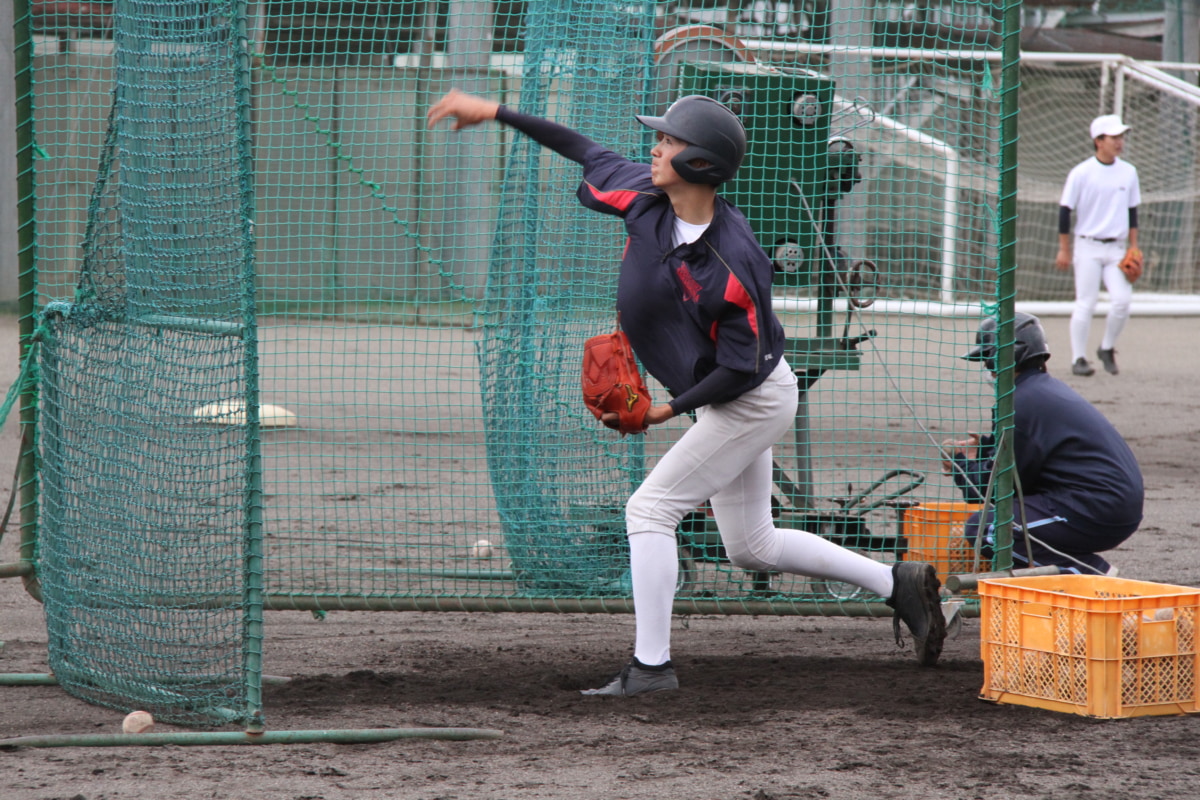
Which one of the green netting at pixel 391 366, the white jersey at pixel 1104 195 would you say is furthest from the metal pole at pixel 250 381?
the white jersey at pixel 1104 195

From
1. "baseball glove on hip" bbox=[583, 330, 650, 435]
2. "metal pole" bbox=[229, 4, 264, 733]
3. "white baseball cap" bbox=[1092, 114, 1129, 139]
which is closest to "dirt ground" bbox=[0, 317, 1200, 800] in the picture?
"metal pole" bbox=[229, 4, 264, 733]

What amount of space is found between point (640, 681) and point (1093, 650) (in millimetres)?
1357

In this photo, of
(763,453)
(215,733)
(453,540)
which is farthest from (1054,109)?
(215,733)

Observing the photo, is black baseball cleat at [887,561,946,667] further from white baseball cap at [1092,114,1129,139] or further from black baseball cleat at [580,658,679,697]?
white baseball cap at [1092,114,1129,139]

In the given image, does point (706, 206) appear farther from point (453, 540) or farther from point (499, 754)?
point (453, 540)

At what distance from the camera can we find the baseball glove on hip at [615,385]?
4.32m

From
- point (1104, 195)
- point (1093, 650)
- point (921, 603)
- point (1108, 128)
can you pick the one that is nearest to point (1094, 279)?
point (1104, 195)

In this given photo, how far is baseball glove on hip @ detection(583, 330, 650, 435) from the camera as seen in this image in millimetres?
4324

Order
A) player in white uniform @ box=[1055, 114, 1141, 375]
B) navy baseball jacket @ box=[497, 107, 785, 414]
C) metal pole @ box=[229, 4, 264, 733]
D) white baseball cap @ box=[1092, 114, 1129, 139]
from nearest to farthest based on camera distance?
metal pole @ box=[229, 4, 264, 733]
navy baseball jacket @ box=[497, 107, 785, 414]
white baseball cap @ box=[1092, 114, 1129, 139]
player in white uniform @ box=[1055, 114, 1141, 375]

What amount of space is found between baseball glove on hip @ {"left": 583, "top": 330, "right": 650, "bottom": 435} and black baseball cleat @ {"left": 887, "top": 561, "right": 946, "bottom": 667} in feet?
3.67

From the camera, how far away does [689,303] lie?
433cm

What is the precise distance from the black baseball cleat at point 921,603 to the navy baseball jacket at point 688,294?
36.0 inches

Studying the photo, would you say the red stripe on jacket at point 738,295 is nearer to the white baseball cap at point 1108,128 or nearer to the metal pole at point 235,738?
the metal pole at point 235,738

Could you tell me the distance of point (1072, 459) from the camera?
554 centimetres
